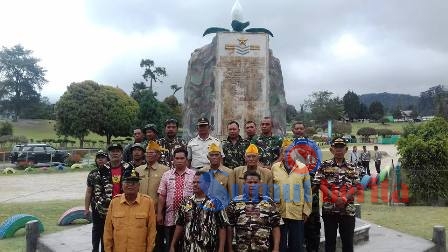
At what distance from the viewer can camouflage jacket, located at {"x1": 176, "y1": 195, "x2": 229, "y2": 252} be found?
3982 mm

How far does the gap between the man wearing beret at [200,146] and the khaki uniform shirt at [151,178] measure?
2.05 ft

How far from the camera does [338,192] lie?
4883mm

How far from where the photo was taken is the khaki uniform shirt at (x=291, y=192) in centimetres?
471

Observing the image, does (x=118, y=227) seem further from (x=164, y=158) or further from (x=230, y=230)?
(x=164, y=158)

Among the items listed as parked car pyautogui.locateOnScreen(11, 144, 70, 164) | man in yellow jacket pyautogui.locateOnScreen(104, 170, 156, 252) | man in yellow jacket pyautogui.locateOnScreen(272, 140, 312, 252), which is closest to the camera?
man in yellow jacket pyautogui.locateOnScreen(104, 170, 156, 252)

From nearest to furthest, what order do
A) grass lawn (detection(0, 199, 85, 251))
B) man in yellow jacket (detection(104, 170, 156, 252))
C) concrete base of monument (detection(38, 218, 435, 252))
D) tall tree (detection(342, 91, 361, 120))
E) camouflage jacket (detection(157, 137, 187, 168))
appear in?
man in yellow jacket (detection(104, 170, 156, 252)) < camouflage jacket (detection(157, 137, 187, 168)) < concrete base of monument (detection(38, 218, 435, 252)) < grass lawn (detection(0, 199, 85, 251)) < tall tree (detection(342, 91, 361, 120))

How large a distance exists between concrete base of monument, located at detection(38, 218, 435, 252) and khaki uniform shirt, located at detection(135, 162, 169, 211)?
2.12 m

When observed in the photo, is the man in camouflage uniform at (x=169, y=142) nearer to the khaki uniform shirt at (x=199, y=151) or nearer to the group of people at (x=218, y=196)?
the group of people at (x=218, y=196)

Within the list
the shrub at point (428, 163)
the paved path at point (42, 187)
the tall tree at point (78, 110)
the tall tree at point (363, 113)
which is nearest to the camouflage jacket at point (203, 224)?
the shrub at point (428, 163)

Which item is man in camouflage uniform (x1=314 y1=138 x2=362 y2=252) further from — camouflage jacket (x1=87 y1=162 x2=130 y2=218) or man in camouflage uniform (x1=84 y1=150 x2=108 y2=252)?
man in camouflage uniform (x1=84 y1=150 x2=108 y2=252)

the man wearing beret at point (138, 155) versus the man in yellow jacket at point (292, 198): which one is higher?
the man wearing beret at point (138, 155)

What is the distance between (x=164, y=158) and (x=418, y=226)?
5.86 meters

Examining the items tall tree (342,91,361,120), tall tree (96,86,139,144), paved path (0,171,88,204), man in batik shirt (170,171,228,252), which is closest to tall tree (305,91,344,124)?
tall tree (342,91,361,120)

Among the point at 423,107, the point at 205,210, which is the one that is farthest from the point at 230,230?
the point at 423,107
